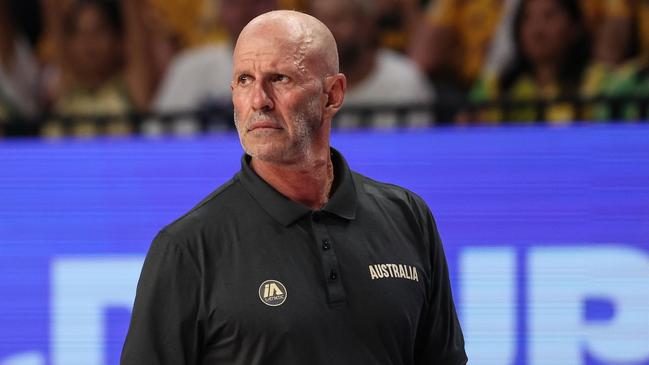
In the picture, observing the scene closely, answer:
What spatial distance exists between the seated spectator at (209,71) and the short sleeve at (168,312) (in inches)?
123

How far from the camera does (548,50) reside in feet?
15.8

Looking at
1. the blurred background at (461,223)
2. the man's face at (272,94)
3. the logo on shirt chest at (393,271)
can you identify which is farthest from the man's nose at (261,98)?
the blurred background at (461,223)

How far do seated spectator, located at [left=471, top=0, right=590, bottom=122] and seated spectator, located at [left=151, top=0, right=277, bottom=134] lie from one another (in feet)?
3.84

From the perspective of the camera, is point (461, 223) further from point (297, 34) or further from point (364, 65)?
point (297, 34)

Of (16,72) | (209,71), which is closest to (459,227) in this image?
(209,71)


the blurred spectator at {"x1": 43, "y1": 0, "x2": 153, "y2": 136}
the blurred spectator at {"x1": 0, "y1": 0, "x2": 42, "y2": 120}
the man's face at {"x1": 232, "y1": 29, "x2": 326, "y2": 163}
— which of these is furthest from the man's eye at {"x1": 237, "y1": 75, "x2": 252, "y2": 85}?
the blurred spectator at {"x1": 0, "y1": 0, "x2": 42, "y2": 120}

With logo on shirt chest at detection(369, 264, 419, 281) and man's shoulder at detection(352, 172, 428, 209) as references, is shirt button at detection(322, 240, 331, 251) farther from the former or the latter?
man's shoulder at detection(352, 172, 428, 209)

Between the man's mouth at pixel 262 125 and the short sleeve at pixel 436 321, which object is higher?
the man's mouth at pixel 262 125

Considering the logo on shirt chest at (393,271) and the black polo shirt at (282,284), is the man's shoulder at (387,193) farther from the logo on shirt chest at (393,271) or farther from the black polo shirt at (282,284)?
the logo on shirt chest at (393,271)

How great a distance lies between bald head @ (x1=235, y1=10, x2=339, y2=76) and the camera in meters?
1.92

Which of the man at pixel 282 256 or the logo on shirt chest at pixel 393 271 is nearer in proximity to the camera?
the man at pixel 282 256

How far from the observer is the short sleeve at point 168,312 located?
1.87 meters

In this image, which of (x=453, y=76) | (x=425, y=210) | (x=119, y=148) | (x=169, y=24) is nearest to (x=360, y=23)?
(x=453, y=76)

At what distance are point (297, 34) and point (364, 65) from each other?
2936 millimetres
